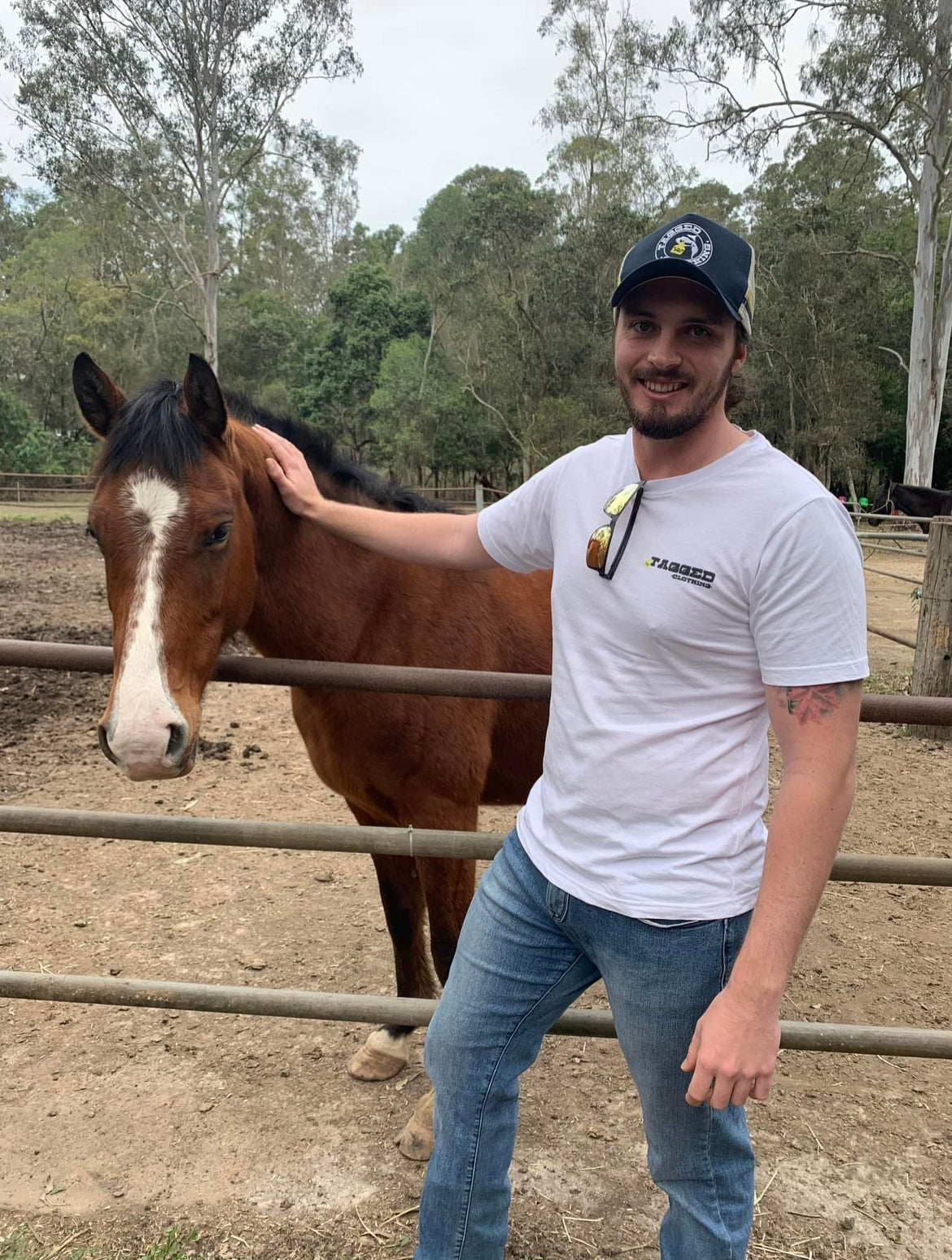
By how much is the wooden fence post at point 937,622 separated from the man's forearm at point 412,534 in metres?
5.38

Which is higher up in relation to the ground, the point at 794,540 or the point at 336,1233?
the point at 794,540

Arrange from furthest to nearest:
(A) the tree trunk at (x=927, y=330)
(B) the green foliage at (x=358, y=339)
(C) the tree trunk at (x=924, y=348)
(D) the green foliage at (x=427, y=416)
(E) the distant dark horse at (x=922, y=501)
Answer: (B) the green foliage at (x=358, y=339) → (D) the green foliage at (x=427, y=416) → (C) the tree trunk at (x=924, y=348) → (A) the tree trunk at (x=927, y=330) → (E) the distant dark horse at (x=922, y=501)

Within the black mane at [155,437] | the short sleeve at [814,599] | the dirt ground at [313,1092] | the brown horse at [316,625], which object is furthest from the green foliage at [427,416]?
the short sleeve at [814,599]

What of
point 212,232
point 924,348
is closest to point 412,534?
point 924,348

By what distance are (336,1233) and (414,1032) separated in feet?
2.96

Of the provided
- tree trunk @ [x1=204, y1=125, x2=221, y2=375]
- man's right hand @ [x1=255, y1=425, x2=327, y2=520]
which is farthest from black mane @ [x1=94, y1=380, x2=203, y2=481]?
tree trunk @ [x1=204, y1=125, x2=221, y2=375]

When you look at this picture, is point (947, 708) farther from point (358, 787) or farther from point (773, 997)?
point (358, 787)

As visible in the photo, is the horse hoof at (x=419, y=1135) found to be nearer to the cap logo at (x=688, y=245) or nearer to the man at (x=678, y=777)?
the man at (x=678, y=777)

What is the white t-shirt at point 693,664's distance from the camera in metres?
1.19

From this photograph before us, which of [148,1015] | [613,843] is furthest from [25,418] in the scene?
[613,843]

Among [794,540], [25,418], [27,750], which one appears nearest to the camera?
[794,540]

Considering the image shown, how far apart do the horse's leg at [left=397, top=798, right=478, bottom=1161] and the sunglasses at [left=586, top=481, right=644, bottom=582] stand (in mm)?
1231

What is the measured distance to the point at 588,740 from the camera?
56.0 inches

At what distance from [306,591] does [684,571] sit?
1.31m
